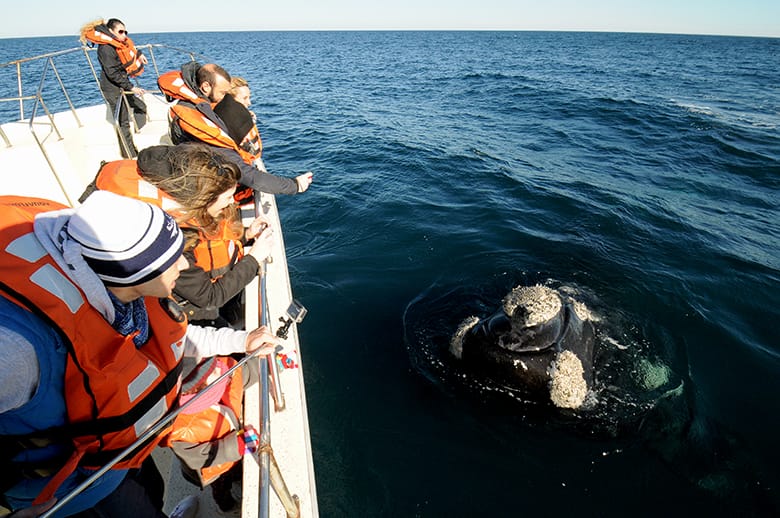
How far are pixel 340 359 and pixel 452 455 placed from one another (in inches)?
78.5

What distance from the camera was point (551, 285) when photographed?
670 cm

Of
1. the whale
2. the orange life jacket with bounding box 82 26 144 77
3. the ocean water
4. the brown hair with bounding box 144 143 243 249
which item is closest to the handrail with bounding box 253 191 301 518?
the ocean water

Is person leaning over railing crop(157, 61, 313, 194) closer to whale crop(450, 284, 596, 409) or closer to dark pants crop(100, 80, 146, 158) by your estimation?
dark pants crop(100, 80, 146, 158)

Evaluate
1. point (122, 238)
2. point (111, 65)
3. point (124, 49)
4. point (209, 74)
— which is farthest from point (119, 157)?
point (122, 238)

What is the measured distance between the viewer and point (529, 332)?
4.37 meters

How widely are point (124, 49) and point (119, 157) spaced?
9.96ft

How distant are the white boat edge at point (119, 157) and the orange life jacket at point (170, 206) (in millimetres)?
628

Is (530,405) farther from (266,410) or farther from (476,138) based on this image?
(476,138)

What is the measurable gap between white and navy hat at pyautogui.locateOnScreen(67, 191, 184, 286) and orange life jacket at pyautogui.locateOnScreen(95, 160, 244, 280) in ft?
3.40

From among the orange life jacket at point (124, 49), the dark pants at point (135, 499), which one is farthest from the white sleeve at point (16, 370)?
the orange life jacket at point (124, 49)

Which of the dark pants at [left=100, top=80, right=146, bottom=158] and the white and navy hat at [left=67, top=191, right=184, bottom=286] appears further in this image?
the dark pants at [left=100, top=80, right=146, bottom=158]

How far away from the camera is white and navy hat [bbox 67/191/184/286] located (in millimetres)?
1607

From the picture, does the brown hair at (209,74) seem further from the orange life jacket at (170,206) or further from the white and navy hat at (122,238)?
the white and navy hat at (122,238)

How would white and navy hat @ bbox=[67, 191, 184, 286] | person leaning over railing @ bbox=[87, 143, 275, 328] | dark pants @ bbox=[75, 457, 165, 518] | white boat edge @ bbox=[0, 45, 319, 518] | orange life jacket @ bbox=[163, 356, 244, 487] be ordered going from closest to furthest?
white and navy hat @ bbox=[67, 191, 184, 286] → dark pants @ bbox=[75, 457, 165, 518] → orange life jacket @ bbox=[163, 356, 244, 487] → white boat edge @ bbox=[0, 45, 319, 518] → person leaning over railing @ bbox=[87, 143, 275, 328]
